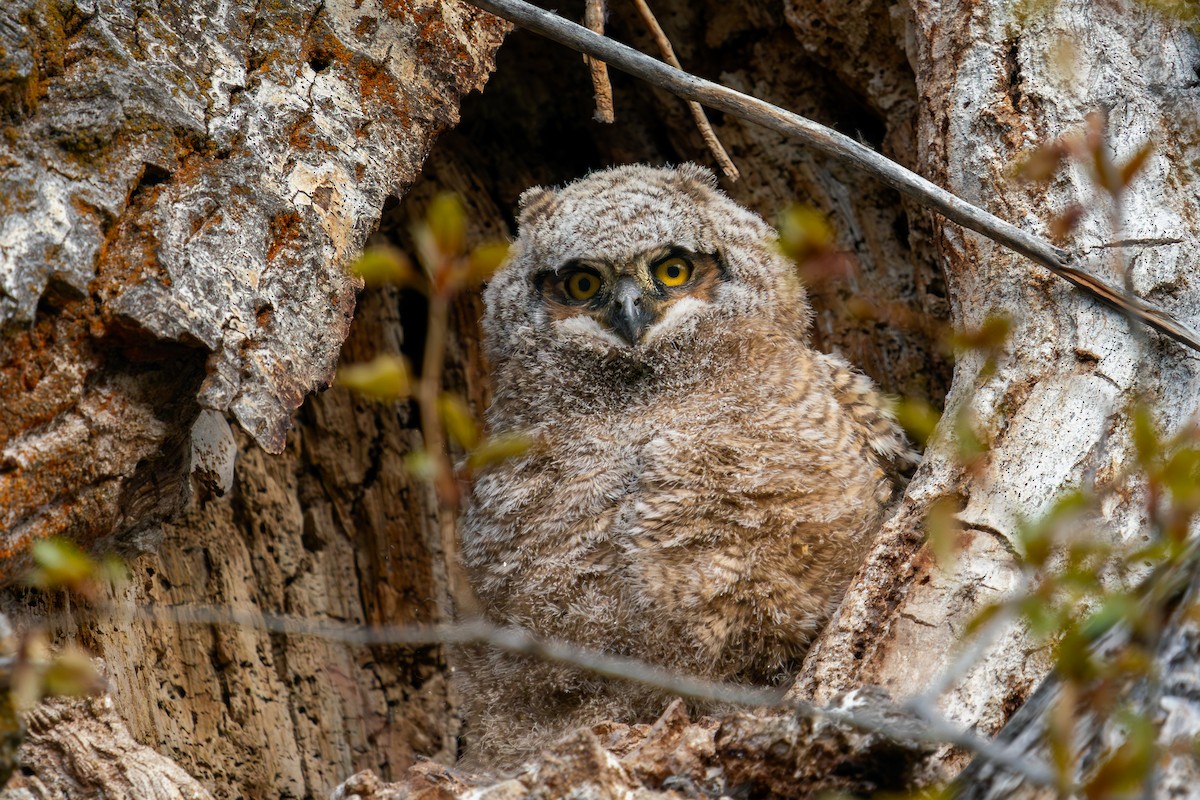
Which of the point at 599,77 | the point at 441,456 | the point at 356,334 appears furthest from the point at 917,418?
the point at 356,334

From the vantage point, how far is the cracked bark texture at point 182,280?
7.35 ft

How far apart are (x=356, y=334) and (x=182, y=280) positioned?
1.65 metres

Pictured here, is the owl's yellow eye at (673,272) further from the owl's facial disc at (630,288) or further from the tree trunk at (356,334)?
the tree trunk at (356,334)

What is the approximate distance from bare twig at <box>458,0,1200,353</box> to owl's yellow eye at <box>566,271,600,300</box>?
0.72 meters

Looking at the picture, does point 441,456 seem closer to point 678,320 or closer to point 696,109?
point 678,320

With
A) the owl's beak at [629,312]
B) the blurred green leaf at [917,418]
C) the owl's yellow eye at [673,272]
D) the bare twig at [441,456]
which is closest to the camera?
the bare twig at [441,456]

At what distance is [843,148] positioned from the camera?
8.52 feet

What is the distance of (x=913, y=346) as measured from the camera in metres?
3.80

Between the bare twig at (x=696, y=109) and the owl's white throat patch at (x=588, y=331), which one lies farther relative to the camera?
the bare twig at (x=696, y=109)

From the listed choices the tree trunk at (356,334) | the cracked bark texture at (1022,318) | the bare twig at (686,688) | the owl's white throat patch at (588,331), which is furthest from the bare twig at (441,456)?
the cracked bark texture at (1022,318)

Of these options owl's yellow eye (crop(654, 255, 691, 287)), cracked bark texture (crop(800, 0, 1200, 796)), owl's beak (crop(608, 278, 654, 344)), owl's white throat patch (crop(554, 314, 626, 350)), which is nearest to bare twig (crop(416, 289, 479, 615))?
owl's white throat patch (crop(554, 314, 626, 350))

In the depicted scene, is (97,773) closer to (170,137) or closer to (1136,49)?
(170,137)

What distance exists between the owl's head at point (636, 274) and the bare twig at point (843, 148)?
613mm

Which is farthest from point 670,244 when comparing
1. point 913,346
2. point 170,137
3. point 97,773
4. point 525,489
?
point 97,773
